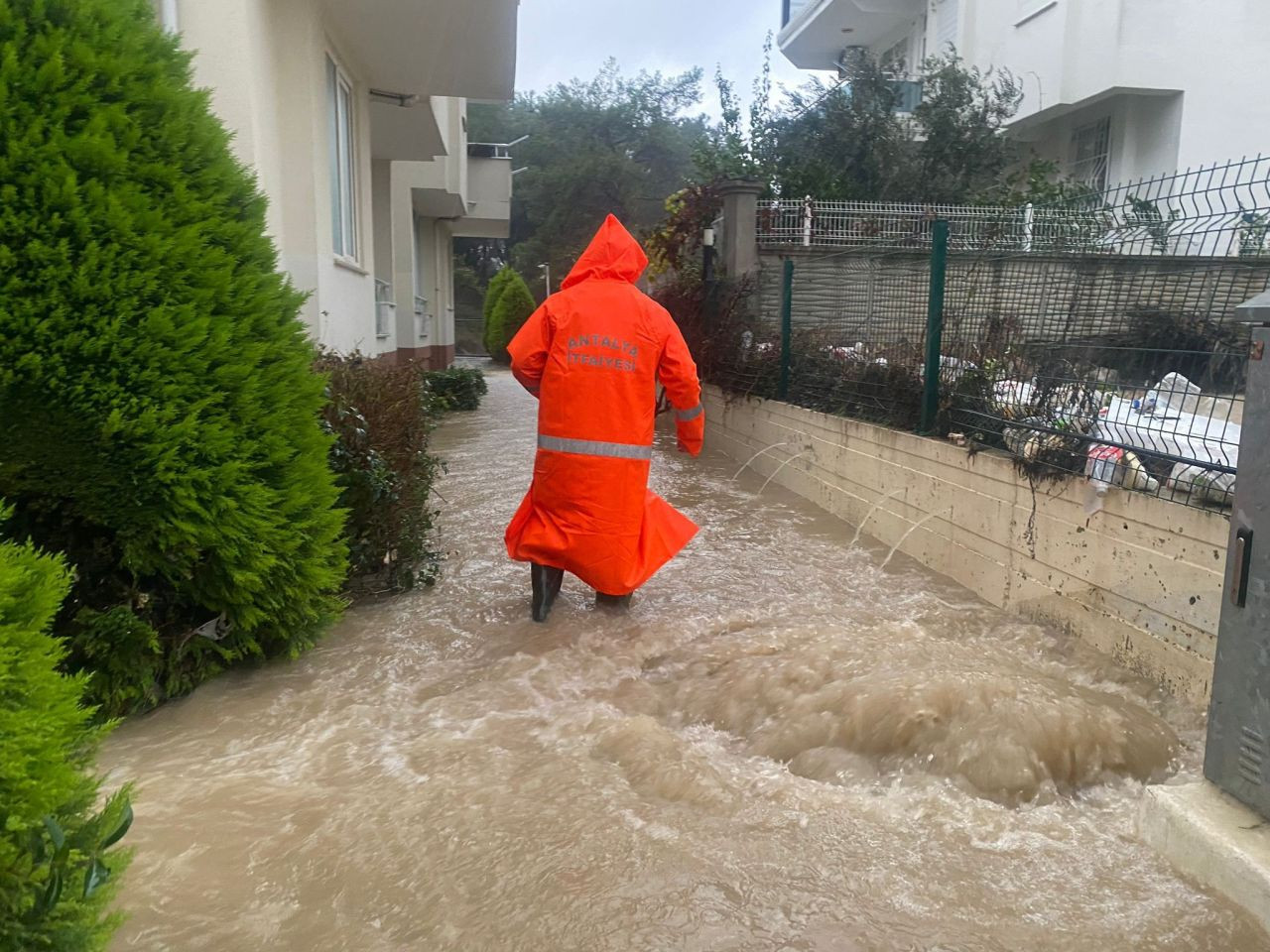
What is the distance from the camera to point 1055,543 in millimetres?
4637

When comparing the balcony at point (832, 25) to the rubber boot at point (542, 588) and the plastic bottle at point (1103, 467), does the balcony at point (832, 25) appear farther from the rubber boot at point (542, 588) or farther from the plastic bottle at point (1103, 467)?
the rubber boot at point (542, 588)

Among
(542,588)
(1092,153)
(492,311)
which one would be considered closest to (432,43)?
(542,588)

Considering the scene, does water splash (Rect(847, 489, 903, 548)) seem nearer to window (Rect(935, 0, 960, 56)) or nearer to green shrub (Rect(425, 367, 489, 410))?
green shrub (Rect(425, 367, 489, 410))

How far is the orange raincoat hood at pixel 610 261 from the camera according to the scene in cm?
491

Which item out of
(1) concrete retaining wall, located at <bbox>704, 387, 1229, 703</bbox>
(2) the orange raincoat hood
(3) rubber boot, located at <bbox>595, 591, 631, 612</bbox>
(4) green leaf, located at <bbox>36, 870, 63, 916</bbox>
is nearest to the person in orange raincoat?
(2) the orange raincoat hood

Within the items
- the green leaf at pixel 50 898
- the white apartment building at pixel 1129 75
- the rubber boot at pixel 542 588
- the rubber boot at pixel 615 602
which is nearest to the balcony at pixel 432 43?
the rubber boot at pixel 542 588

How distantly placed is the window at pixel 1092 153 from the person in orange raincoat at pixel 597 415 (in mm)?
15705

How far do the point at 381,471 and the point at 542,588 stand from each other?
37.7 inches

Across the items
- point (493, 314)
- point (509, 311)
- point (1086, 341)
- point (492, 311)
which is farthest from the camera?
point (492, 311)

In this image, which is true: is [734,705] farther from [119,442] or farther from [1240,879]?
[119,442]

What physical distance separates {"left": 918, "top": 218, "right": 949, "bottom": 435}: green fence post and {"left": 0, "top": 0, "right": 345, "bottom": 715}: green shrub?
3.67 meters

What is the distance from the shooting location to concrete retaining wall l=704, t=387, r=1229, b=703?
12.3ft

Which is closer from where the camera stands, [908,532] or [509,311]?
[908,532]

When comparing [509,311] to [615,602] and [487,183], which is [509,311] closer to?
[487,183]
